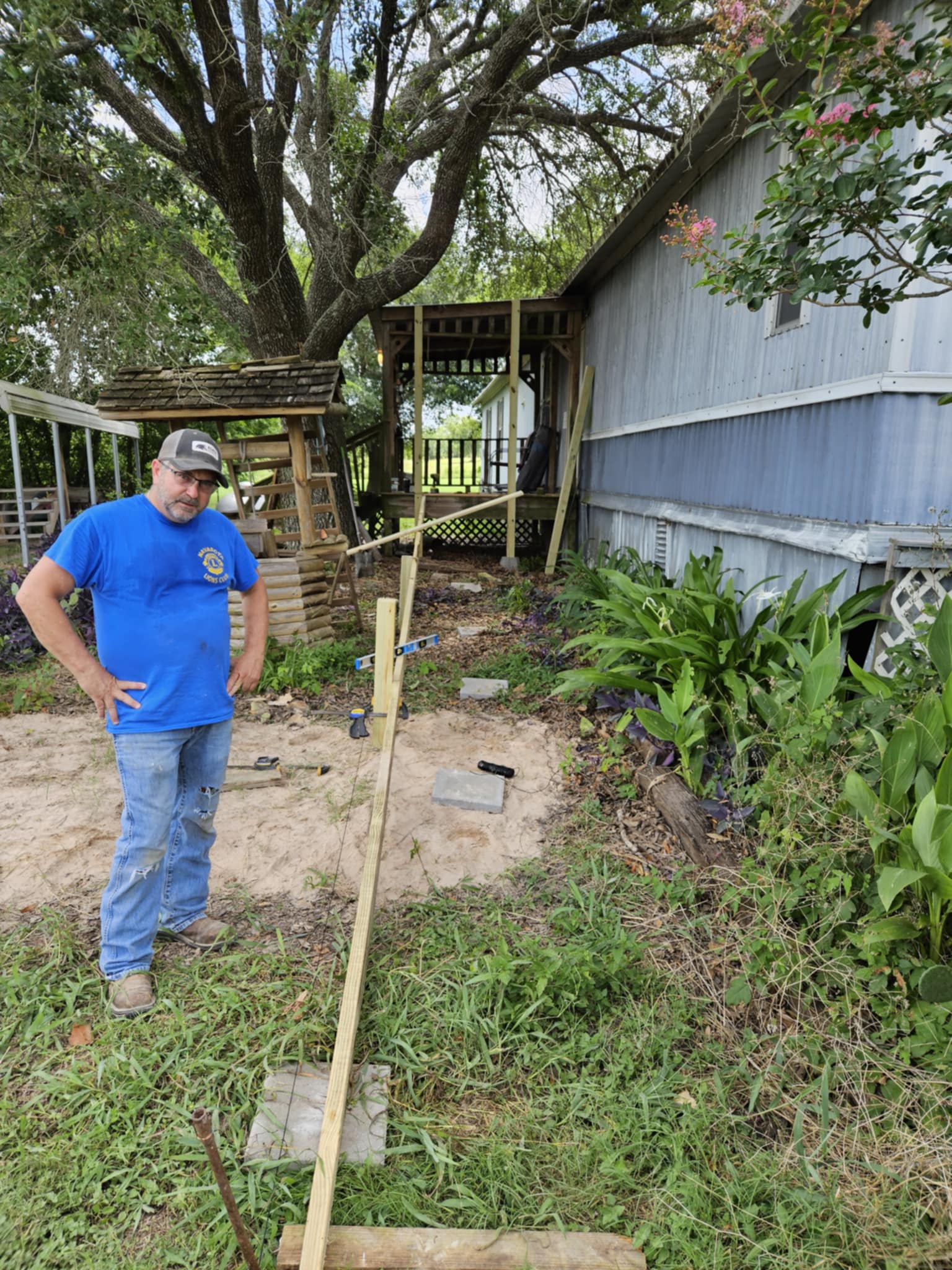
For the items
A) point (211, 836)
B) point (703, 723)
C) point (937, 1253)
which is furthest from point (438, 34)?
point (937, 1253)

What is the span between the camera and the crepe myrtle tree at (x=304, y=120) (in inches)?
248

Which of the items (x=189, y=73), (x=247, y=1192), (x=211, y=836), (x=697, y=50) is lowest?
(x=247, y=1192)

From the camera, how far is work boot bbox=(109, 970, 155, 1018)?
263cm

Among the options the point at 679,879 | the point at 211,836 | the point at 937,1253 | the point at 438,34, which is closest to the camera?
the point at 937,1253

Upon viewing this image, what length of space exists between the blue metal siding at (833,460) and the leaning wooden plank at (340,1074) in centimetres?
306

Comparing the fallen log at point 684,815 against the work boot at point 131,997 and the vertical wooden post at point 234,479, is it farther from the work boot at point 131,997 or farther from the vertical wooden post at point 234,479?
the vertical wooden post at point 234,479

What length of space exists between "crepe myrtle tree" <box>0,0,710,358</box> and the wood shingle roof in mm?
1271

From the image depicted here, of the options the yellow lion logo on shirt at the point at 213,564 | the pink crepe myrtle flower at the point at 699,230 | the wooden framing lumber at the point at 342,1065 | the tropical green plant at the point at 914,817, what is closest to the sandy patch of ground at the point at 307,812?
the wooden framing lumber at the point at 342,1065

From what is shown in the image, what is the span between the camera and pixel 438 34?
9.85 meters

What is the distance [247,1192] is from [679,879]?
6.69ft

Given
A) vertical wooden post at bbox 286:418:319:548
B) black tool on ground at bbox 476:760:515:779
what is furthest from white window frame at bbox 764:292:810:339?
vertical wooden post at bbox 286:418:319:548

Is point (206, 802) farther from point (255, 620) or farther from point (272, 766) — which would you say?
point (272, 766)

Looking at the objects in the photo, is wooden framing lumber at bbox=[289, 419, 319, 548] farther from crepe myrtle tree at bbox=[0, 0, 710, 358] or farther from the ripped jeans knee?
the ripped jeans knee

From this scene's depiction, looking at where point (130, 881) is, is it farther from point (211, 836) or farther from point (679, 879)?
point (679, 879)
